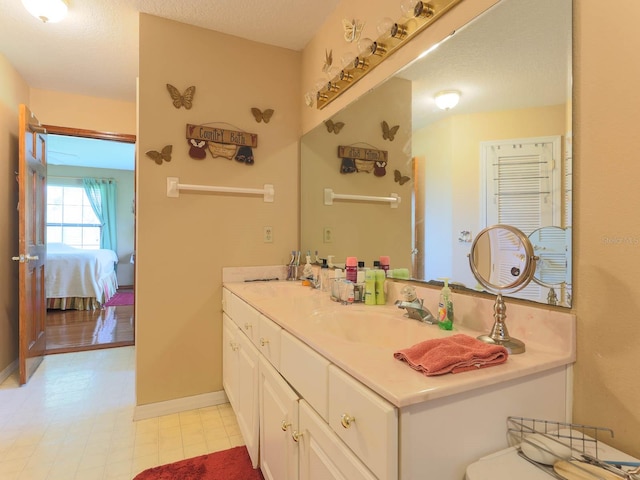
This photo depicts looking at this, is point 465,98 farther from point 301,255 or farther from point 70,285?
point 70,285

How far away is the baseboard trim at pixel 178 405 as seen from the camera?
6.87 feet

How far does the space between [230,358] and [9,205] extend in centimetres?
229

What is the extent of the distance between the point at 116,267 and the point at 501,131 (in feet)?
24.7

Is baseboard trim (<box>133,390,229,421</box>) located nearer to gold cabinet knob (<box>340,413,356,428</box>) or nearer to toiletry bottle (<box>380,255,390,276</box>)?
toiletry bottle (<box>380,255,390,276</box>)

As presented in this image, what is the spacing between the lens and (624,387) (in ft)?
2.70

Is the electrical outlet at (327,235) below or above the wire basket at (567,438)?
above

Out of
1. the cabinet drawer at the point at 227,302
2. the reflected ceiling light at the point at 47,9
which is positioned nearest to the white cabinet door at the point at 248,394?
the cabinet drawer at the point at 227,302

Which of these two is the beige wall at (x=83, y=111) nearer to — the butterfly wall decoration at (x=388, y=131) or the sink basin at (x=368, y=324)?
the butterfly wall decoration at (x=388, y=131)

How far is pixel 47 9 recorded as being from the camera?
1.89m

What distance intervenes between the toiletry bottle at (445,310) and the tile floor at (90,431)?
136 centimetres

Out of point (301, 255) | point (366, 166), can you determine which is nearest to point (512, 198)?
point (366, 166)

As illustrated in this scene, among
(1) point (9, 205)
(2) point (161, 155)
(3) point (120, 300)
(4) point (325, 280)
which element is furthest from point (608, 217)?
(3) point (120, 300)

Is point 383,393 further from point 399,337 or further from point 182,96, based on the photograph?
point 182,96

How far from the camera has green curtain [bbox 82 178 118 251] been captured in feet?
22.3
